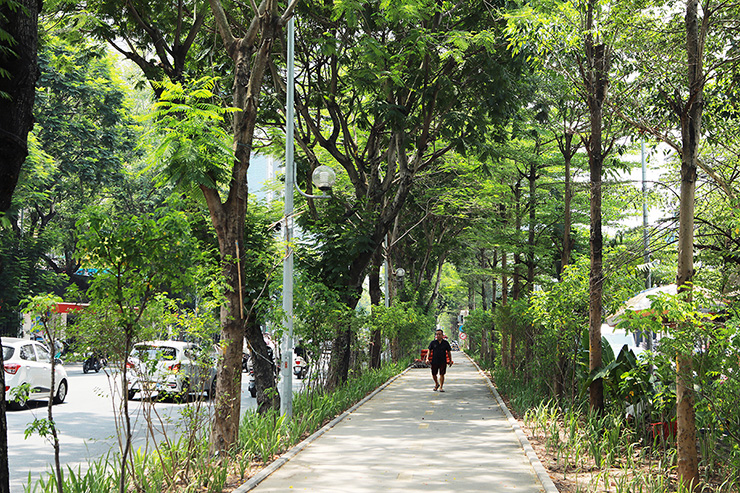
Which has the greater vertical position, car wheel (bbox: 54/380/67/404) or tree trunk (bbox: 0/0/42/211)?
tree trunk (bbox: 0/0/42/211)

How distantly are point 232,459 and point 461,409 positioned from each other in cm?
887

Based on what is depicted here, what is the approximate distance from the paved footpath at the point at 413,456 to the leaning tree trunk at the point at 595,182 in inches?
68.9

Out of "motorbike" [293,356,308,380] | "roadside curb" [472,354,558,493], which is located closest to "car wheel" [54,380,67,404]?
"motorbike" [293,356,308,380]

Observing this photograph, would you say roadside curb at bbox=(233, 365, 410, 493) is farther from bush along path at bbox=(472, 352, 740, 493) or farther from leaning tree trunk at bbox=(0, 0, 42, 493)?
bush along path at bbox=(472, 352, 740, 493)

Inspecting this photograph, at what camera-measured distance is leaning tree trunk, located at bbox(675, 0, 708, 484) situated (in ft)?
23.6

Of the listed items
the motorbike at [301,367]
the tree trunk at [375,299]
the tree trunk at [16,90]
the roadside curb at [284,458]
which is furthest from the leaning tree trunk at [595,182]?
the tree trunk at [375,299]

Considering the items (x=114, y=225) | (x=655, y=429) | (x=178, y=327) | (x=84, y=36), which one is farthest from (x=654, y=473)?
(x=84, y=36)

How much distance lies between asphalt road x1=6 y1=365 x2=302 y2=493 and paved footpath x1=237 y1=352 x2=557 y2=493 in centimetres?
159

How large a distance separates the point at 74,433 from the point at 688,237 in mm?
10757

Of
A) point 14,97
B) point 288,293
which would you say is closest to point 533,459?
point 288,293

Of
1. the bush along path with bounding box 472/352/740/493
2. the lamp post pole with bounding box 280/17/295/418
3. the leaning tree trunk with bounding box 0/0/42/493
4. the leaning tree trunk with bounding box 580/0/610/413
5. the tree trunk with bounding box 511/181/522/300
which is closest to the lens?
the leaning tree trunk with bounding box 0/0/42/493

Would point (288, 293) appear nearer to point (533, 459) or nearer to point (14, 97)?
point (533, 459)

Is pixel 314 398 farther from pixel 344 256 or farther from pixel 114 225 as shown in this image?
pixel 114 225

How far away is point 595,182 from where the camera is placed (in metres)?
11.5
